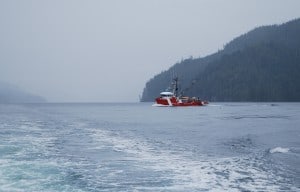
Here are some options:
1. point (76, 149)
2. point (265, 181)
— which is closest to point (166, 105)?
point (76, 149)

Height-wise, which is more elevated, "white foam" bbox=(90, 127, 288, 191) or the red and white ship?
the red and white ship

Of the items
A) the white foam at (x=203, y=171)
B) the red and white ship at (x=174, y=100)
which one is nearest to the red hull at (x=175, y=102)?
the red and white ship at (x=174, y=100)

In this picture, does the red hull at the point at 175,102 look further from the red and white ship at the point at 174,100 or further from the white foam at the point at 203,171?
the white foam at the point at 203,171

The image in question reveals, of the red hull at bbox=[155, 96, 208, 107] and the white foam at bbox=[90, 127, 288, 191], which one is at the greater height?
the red hull at bbox=[155, 96, 208, 107]

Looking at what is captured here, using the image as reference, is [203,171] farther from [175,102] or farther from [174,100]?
[174,100]

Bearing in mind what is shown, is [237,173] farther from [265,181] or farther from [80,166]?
[80,166]

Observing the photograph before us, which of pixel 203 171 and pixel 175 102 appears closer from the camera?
pixel 203 171

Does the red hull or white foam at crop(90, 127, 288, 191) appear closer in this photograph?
white foam at crop(90, 127, 288, 191)

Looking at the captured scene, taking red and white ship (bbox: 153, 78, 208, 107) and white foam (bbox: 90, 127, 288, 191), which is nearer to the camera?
white foam (bbox: 90, 127, 288, 191)

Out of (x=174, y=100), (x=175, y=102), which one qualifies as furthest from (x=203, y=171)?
(x=174, y=100)

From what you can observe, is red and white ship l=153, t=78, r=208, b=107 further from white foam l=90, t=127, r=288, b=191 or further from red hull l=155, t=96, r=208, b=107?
white foam l=90, t=127, r=288, b=191

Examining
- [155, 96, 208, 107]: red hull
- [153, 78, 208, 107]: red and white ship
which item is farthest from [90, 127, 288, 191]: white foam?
[155, 96, 208, 107]: red hull

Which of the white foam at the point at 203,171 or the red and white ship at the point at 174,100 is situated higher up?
the red and white ship at the point at 174,100

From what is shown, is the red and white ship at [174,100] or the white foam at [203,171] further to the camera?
the red and white ship at [174,100]
